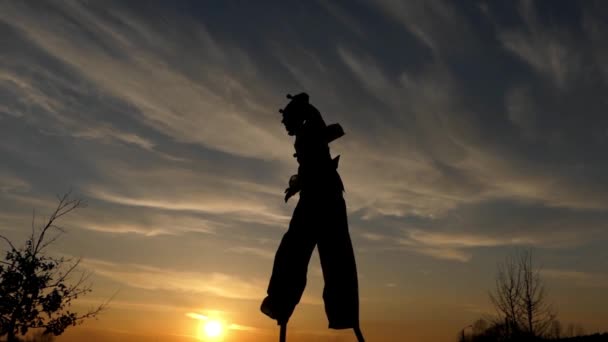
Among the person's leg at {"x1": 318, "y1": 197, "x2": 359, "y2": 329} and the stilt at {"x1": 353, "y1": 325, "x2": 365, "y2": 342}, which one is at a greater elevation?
the person's leg at {"x1": 318, "y1": 197, "x2": 359, "y2": 329}

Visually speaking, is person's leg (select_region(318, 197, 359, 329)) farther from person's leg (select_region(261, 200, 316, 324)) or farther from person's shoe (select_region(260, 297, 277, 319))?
person's shoe (select_region(260, 297, 277, 319))

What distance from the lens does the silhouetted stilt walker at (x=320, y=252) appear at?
803 centimetres

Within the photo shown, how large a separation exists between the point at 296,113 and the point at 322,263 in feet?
8.95

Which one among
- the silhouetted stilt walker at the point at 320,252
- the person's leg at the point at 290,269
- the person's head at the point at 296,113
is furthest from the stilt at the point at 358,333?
the person's head at the point at 296,113

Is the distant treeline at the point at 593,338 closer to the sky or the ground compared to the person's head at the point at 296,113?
closer to the ground

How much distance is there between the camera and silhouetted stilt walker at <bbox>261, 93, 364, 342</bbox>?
316 inches

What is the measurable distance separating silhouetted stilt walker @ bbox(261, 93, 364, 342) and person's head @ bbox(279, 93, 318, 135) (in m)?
0.64

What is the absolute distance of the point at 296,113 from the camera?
9.23 metres

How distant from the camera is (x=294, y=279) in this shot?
805 cm

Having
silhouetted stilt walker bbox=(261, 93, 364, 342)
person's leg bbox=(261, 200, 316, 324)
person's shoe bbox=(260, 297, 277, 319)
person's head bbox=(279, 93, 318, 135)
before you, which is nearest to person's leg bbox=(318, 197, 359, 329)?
silhouetted stilt walker bbox=(261, 93, 364, 342)

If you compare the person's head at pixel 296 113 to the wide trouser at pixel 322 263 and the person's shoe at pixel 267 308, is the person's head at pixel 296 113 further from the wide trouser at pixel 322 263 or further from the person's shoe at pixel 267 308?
the person's shoe at pixel 267 308

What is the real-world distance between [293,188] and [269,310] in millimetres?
2165

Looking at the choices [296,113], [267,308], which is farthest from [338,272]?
[296,113]

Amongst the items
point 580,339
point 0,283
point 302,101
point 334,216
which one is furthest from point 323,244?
point 0,283
